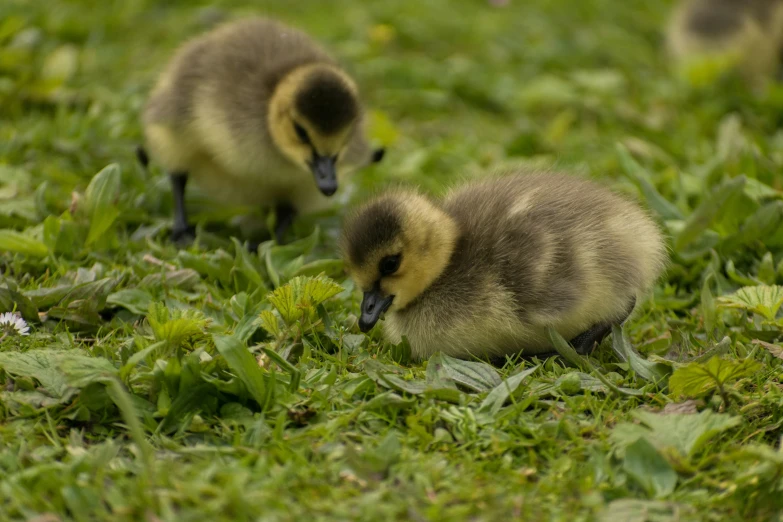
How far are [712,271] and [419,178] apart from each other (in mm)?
1701

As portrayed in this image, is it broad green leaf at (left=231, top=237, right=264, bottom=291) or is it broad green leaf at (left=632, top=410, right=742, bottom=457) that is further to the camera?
broad green leaf at (left=231, top=237, right=264, bottom=291)

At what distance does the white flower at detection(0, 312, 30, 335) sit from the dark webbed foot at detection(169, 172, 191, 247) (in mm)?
1045

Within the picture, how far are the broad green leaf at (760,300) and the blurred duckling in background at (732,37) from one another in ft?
11.4

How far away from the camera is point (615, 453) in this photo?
8.18ft

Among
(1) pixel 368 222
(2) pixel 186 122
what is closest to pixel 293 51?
(2) pixel 186 122

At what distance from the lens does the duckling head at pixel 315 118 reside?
12.7 feet

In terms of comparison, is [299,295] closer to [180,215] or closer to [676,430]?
[676,430]

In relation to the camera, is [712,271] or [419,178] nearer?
[712,271]

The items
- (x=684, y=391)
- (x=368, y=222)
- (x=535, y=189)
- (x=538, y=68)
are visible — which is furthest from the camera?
(x=538, y=68)

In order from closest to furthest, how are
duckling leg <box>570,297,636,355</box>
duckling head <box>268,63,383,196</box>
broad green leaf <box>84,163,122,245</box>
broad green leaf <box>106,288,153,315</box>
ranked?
duckling leg <box>570,297,636,355</box> → broad green leaf <box>106,288,153,315</box> → broad green leaf <box>84,163,122,245</box> → duckling head <box>268,63,383,196</box>

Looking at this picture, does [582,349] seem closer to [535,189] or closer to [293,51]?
[535,189]

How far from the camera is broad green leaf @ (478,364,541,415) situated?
268cm

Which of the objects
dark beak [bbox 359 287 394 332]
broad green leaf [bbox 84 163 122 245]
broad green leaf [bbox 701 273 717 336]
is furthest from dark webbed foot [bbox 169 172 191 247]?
broad green leaf [bbox 701 273 717 336]

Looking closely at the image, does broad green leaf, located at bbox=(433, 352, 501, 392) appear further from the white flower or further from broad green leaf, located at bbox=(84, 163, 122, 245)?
broad green leaf, located at bbox=(84, 163, 122, 245)
